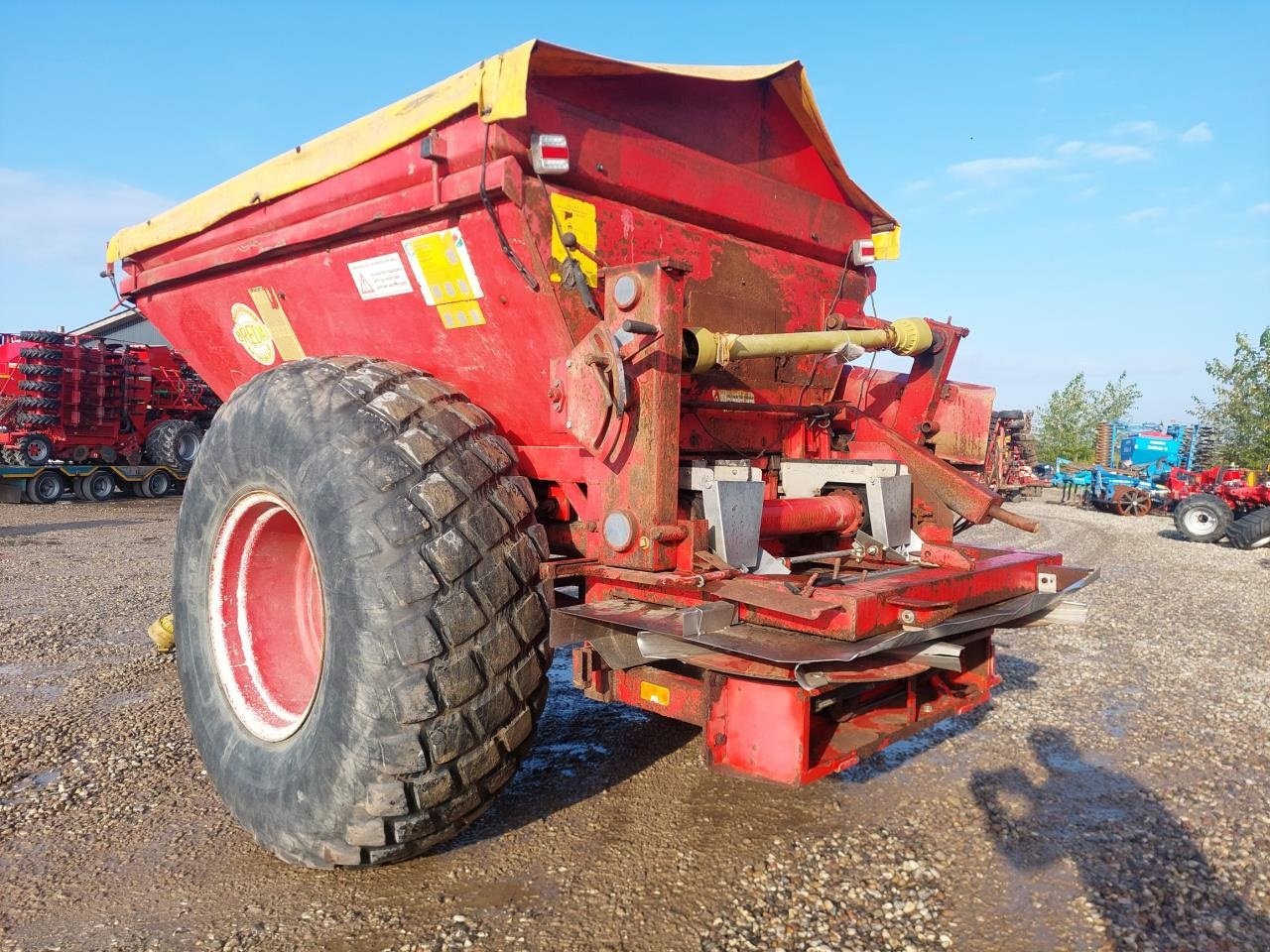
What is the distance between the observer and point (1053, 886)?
9.57 feet

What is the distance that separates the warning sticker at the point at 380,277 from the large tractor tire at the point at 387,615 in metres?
0.44

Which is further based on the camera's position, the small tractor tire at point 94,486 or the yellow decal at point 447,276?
the small tractor tire at point 94,486

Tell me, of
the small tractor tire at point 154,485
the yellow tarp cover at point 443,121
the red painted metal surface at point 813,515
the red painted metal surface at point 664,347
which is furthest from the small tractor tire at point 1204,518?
the small tractor tire at point 154,485

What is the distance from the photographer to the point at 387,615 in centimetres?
247

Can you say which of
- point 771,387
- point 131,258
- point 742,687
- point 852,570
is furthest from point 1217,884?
point 131,258

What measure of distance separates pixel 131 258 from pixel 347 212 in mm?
2430

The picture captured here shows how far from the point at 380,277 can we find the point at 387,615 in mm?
1536

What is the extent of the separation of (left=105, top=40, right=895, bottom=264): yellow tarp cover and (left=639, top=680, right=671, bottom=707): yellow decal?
6.15ft

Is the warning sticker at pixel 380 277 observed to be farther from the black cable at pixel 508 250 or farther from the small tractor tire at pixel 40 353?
the small tractor tire at pixel 40 353

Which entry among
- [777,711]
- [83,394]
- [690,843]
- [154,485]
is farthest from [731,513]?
[154,485]

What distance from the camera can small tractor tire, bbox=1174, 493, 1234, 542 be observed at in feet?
48.0

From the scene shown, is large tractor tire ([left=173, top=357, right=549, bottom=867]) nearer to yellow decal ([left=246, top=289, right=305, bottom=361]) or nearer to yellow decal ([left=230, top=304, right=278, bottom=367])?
yellow decal ([left=246, top=289, right=305, bottom=361])

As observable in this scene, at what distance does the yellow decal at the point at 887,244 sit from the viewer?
445 cm

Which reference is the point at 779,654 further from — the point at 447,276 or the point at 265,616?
the point at 265,616
